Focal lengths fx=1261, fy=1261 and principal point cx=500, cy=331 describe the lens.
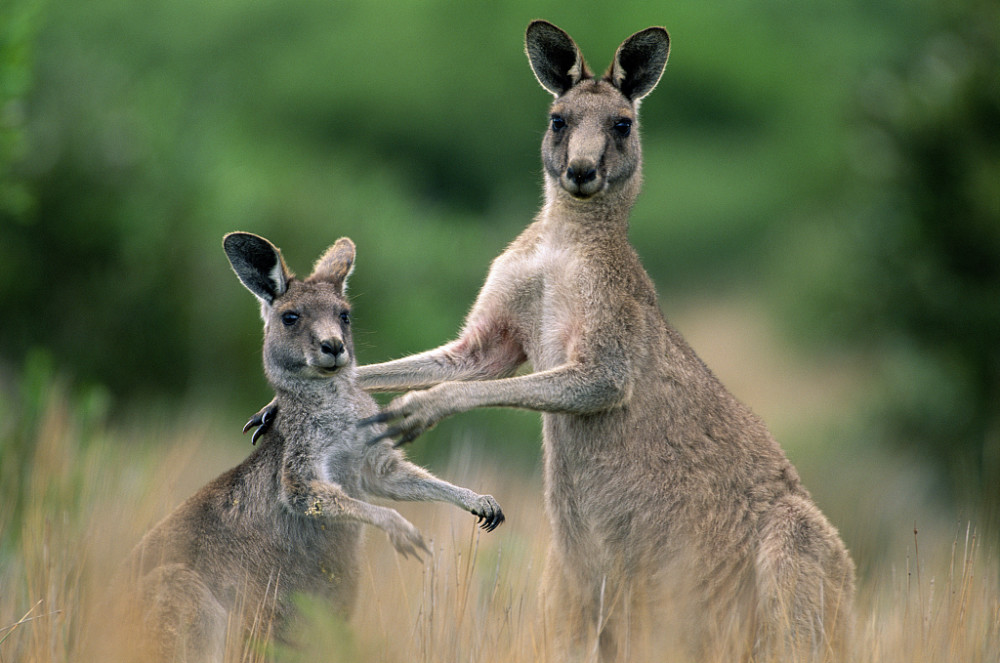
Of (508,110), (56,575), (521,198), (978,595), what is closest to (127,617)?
(56,575)

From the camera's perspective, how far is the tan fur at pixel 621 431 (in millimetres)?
5418

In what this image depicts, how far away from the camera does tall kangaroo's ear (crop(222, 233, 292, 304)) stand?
5.50 m

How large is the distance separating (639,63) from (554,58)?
42cm

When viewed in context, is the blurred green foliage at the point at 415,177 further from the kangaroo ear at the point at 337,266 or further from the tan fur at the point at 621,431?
the tan fur at the point at 621,431

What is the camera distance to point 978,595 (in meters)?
5.46

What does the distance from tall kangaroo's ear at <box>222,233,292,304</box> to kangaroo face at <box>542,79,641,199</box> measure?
1.36 metres

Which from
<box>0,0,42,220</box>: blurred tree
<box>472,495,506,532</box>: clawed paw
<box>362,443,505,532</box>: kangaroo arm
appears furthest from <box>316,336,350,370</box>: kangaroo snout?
<box>0,0,42,220</box>: blurred tree

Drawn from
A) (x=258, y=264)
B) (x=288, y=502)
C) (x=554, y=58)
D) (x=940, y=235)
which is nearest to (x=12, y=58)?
(x=258, y=264)

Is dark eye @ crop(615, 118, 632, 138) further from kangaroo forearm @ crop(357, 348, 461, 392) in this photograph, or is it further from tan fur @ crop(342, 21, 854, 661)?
kangaroo forearm @ crop(357, 348, 461, 392)

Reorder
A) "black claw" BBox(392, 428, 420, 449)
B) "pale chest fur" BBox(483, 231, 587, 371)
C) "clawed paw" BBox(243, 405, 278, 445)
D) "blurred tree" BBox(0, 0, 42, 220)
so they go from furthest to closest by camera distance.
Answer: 1. "blurred tree" BBox(0, 0, 42, 220)
2. "pale chest fur" BBox(483, 231, 587, 371)
3. "clawed paw" BBox(243, 405, 278, 445)
4. "black claw" BBox(392, 428, 420, 449)

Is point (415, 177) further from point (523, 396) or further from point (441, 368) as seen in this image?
point (523, 396)

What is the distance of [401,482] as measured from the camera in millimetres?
5488

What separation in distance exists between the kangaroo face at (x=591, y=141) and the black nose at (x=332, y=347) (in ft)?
4.24

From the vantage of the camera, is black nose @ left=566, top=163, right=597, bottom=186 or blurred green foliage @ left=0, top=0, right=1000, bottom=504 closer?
black nose @ left=566, top=163, right=597, bottom=186
